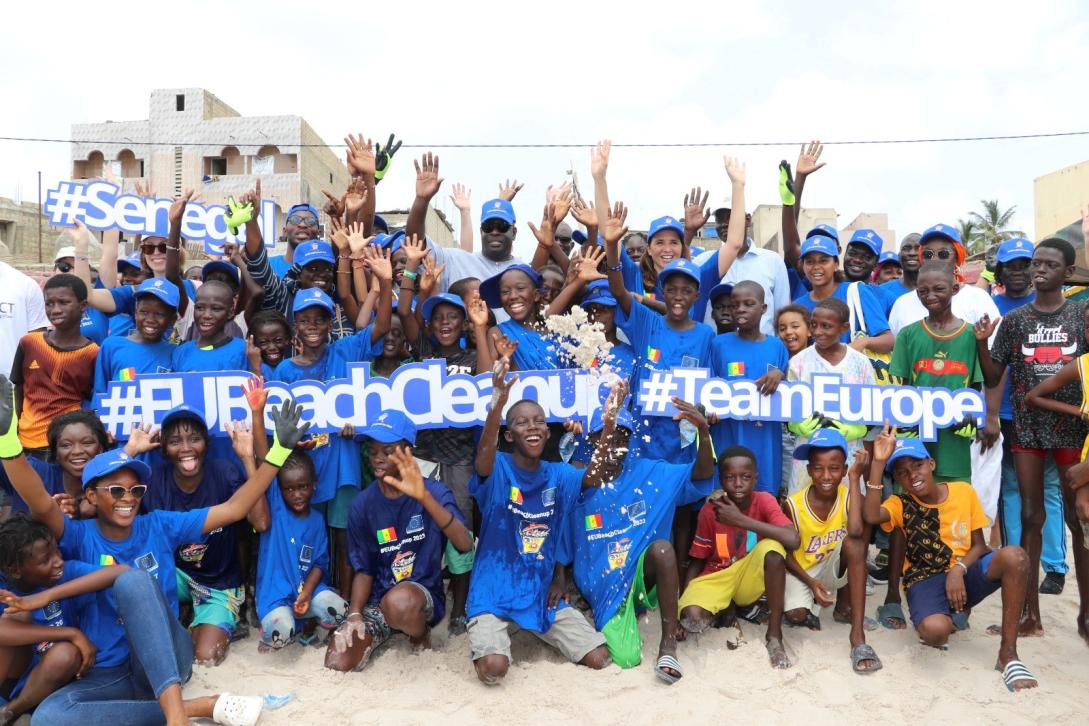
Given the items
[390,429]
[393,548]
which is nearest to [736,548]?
[393,548]

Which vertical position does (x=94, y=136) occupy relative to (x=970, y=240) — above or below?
above

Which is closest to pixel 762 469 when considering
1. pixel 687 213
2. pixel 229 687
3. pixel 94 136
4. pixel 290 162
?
pixel 687 213

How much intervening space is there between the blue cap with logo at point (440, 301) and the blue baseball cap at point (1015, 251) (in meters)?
3.90

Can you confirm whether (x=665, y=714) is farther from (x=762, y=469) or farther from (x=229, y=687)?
(x=229, y=687)

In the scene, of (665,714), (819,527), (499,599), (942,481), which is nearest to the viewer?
(665,714)

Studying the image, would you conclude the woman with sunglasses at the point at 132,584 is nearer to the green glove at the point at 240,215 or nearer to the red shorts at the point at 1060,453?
the green glove at the point at 240,215

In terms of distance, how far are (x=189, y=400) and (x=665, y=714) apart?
11.4 feet

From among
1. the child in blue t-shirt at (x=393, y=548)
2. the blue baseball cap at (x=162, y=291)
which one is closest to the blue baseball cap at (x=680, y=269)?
the child in blue t-shirt at (x=393, y=548)

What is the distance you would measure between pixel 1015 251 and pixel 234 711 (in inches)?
227

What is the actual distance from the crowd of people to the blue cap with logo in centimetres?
6

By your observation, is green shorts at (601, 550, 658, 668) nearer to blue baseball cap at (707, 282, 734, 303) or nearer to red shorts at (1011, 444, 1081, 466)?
blue baseball cap at (707, 282, 734, 303)

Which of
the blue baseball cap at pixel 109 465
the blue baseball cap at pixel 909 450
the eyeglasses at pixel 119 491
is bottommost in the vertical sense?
the eyeglasses at pixel 119 491

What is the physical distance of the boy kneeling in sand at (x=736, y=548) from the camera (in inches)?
188

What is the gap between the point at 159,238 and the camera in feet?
22.9
